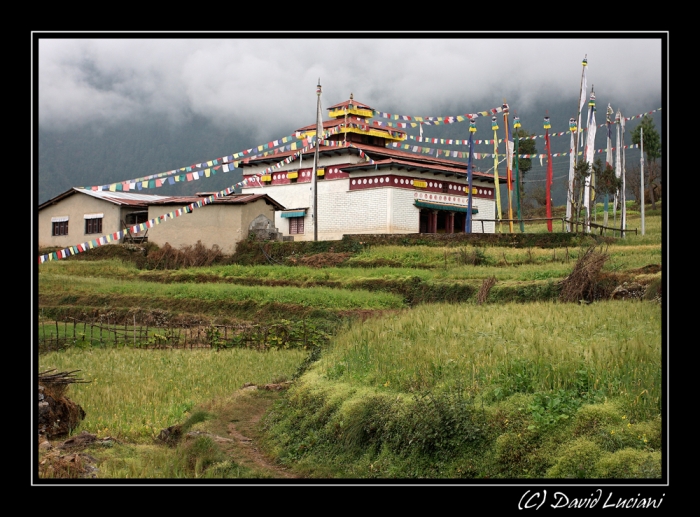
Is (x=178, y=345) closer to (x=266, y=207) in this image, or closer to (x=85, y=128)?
(x=266, y=207)

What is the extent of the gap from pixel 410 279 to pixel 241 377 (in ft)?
39.5

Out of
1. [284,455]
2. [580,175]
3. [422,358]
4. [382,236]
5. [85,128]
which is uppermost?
[85,128]

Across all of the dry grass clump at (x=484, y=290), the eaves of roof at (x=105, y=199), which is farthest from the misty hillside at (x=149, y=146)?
the dry grass clump at (x=484, y=290)

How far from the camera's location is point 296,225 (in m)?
43.0

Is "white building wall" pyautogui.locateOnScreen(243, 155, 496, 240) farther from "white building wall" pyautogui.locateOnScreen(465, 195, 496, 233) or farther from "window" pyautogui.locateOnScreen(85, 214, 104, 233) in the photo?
"window" pyautogui.locateOnScreen(85, 214, 104, 233)

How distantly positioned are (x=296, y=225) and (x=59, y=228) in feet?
42.9

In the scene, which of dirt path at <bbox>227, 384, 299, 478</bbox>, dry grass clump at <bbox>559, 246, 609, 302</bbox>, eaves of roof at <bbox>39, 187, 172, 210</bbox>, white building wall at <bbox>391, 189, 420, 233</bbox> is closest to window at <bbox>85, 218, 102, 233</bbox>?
eaves of roof at <bbox>39, 187, 172, 210</bbox>

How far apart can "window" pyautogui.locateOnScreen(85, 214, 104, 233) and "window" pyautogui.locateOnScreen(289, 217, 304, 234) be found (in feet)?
33.3

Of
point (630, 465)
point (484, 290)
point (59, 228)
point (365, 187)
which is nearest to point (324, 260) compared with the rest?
point (365, 187)

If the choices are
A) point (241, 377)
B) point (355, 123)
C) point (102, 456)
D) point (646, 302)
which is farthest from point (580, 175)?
point (102, 456)

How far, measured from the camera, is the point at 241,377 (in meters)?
15.2

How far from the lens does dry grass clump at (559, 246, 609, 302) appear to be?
65.6 ft

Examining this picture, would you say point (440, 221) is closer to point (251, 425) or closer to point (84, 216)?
point (84, 216)

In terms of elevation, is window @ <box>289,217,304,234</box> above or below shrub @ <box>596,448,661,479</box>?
above
